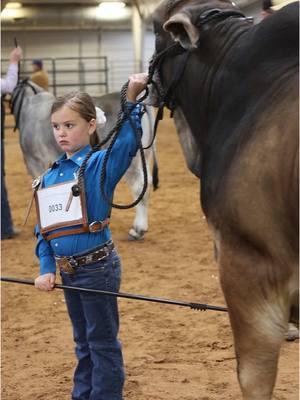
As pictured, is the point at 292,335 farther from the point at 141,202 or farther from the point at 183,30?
the point at 141,202

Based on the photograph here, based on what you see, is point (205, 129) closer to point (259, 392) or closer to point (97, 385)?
point (259, 392)

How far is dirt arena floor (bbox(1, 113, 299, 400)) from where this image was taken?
329cm

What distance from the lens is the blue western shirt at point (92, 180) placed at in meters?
2.51

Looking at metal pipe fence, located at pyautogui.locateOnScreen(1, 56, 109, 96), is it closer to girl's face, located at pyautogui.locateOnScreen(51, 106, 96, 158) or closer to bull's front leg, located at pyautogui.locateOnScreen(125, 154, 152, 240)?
bull's front leg, located at pyautogui.locateOnScreen(125, 154, 152, 240)

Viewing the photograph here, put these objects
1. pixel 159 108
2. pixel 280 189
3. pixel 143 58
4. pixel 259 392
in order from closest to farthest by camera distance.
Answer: pixel 280 189 → pixel 259 392 → pixel 159 108 → pixel 143 58

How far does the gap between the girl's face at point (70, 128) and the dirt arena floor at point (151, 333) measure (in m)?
1.30

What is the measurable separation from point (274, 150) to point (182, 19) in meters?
0.56

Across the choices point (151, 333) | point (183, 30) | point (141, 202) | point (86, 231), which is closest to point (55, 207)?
point (86, 231)

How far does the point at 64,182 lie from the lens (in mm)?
2668

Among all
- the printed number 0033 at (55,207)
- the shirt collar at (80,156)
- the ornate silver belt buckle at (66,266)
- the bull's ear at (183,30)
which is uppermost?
the bull's ear at (183,30)

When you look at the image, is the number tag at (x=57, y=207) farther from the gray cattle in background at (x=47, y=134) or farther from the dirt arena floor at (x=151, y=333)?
the gray cattle in background at (x=47, y=134)

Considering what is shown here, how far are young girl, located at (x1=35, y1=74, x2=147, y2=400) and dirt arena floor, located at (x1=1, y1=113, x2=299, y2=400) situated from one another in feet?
1.91

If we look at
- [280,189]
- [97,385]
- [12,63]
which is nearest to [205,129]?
[280,189]

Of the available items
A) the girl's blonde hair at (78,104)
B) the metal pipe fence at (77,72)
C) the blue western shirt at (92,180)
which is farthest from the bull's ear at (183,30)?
the metal pipe fence at (77,72)
